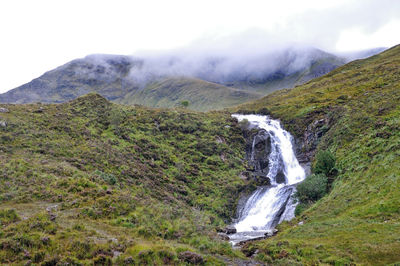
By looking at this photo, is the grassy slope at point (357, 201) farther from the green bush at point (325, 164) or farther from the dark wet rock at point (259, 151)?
the dark wet rock at point (259, 151)

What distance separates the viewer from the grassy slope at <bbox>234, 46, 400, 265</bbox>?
50.2 feet

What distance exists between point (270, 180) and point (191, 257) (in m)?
36.0

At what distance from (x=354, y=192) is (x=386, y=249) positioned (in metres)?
11.5

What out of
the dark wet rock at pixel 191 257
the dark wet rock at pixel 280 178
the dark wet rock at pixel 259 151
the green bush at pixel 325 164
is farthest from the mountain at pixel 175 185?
the dark wet rock at pixel 280 178

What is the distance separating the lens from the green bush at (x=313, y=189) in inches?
1168

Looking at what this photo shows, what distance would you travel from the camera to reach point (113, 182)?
2689cm

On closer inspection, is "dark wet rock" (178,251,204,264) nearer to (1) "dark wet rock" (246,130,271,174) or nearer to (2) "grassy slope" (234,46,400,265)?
(2) "grassy slope" (234,46,400,265)

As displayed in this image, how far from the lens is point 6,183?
62.1 ft

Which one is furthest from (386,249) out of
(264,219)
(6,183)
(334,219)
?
(6,183)

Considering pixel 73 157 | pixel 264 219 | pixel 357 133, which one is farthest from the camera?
pixel 357 133

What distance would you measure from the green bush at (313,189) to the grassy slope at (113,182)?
11794 mm

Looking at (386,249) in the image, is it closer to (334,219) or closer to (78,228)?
(334,219)

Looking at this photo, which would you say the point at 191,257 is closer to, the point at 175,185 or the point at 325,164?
the point at 175,185

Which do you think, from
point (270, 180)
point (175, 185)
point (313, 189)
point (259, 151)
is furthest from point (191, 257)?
point (259, 151)
